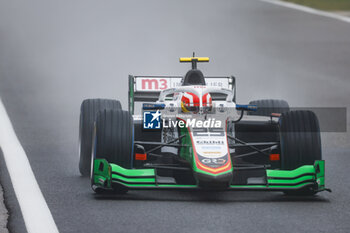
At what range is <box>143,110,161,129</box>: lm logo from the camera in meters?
10.0

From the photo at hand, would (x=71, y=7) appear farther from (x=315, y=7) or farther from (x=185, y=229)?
(x=185, y=229)

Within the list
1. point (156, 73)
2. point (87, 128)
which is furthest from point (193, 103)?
point (156, 73)

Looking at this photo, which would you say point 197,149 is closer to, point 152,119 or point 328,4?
point 152,119

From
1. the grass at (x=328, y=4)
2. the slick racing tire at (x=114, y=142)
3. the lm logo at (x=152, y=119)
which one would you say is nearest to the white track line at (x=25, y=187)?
the slick racing tire at (x=114, y=142)

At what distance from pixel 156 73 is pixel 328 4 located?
42.8 feet

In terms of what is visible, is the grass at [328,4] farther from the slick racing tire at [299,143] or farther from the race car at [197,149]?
the slick racing tire at [299,143]

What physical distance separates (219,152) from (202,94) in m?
1.24

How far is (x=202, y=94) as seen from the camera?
9945mm

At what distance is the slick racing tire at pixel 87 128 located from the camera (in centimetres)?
1039

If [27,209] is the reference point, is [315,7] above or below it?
above

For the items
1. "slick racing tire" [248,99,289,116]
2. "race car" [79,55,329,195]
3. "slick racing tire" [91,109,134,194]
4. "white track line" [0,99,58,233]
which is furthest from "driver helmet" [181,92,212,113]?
"slick racing tire" [248,99,289,116]

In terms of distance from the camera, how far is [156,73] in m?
21.7

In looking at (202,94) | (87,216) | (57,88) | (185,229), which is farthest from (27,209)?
(57,88)

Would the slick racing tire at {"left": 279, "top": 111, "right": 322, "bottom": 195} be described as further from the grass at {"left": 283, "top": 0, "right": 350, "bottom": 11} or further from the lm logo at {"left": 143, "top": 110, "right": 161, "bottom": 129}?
the grass at {"left": 283, "top": 0, "right": 350, "bottom": 11}
